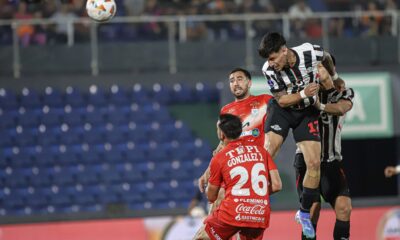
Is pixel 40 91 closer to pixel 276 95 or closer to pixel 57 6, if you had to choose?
pixel 57 6

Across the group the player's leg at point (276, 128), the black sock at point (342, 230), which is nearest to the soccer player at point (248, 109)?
the player's leg at point (276, 128)

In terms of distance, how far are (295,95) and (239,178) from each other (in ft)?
4.20

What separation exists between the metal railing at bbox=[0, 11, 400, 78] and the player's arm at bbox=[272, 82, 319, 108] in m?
6.55

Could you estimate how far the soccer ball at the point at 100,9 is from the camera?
1027 centimetres

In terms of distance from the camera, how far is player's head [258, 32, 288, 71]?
347 inches

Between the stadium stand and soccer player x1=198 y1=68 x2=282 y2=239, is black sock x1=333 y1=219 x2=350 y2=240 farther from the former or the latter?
the stadium stand

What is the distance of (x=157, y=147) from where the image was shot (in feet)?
52.4

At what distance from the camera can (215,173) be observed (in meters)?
8.01

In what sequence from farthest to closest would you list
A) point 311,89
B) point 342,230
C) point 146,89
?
point 146,89 < point 342,230 < point 311,89

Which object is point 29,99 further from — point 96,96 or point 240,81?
point 240,81

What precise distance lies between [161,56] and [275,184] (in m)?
8.05

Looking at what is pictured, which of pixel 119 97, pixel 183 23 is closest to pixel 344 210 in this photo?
pixel 183 23

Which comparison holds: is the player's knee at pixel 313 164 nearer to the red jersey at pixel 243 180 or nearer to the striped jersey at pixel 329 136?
the striped jersey at pixel 329 136

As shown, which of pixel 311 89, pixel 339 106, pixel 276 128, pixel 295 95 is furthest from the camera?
pixel 339 106
